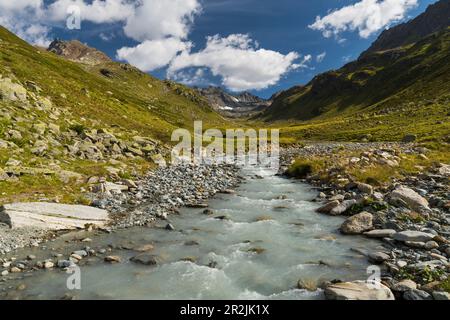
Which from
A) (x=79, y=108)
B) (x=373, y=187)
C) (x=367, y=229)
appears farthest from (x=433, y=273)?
(x=79, y=108)

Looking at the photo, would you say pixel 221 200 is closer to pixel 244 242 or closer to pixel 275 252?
pixel 244 242

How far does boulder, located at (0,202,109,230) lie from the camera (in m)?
17.5

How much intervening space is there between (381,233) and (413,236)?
66.5 inches

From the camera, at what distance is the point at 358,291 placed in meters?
11.0

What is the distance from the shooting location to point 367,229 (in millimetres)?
18047

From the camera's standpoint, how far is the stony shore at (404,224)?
1145cm

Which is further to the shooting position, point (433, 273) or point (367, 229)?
point (367, 229)

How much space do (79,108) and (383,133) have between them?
206 ft

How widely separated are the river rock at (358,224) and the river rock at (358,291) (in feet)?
21.9

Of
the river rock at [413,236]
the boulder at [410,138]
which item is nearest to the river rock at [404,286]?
the river rock at [413,236]

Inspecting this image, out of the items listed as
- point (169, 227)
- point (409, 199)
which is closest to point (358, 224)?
point (409, 199)

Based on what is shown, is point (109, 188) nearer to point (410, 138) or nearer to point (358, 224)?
point (358, 224)
